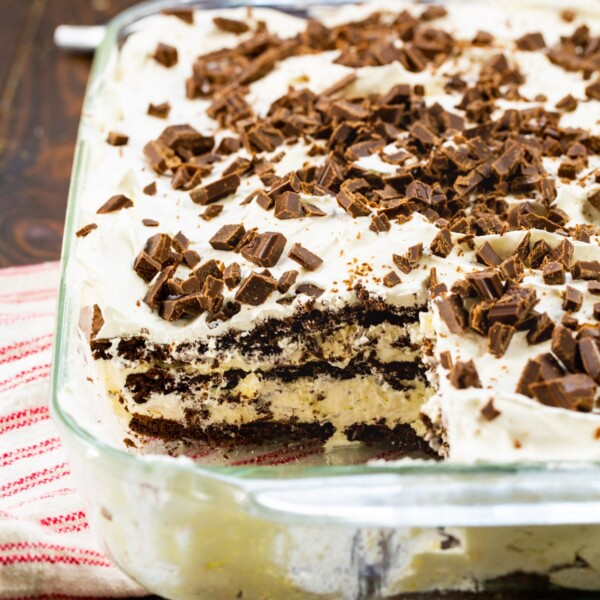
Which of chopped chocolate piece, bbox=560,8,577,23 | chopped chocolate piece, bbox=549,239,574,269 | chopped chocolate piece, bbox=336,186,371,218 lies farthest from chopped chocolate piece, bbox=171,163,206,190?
chopped chocolate piece, bbox=560,8,577,23

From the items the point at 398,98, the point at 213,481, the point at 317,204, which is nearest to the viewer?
the point at 213,481

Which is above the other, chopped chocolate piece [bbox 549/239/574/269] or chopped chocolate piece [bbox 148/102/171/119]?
chopped chocolate piece [bbox 549/239/574/269]

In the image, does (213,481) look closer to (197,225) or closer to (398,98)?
(197,225)

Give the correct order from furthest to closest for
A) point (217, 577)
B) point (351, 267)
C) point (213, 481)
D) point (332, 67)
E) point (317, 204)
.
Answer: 1. point (332, 67)
2. point (317, 204)
3. point (351, 267)
4. point (217, 577)
5. point (213, 481)

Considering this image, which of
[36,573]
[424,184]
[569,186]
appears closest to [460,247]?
[424,184]

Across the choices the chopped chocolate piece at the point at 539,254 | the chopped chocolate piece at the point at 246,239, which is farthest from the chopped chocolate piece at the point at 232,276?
the chopped chocolate piece at the point at 539,254

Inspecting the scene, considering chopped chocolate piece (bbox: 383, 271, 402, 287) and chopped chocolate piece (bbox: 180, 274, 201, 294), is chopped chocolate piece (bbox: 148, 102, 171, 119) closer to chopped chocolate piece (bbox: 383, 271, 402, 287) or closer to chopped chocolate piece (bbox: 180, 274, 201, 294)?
chopped chocolate piece (bbox: 180, 274, 201, 294)

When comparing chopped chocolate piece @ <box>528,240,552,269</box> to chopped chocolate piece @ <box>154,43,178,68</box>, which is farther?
chopped chocolate piece @ <box>154,43,178,68</box>

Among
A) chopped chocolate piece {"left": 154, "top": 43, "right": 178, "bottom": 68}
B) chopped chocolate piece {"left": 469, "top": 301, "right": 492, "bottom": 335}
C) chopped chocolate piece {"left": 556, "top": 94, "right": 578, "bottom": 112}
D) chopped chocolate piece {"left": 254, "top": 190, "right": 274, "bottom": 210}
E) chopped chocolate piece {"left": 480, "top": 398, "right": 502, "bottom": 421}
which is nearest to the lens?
chopped chocolate piece {"left": 480, "top": 398, "right": 502, "bottom": 421}

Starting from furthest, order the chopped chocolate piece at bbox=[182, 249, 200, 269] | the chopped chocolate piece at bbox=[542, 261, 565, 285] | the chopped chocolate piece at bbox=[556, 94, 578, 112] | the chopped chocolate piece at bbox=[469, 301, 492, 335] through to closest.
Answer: the chopped chocolate piece at bbox=[556, 94, 578, 112], the chopped chocolate piece at bbox=[182, 249, 200, 269], the chopped chocolate piece at bbox=[542, 261, 565, 285], the chopped chocolate piece at bbox=[469, 301, 492, 335]
